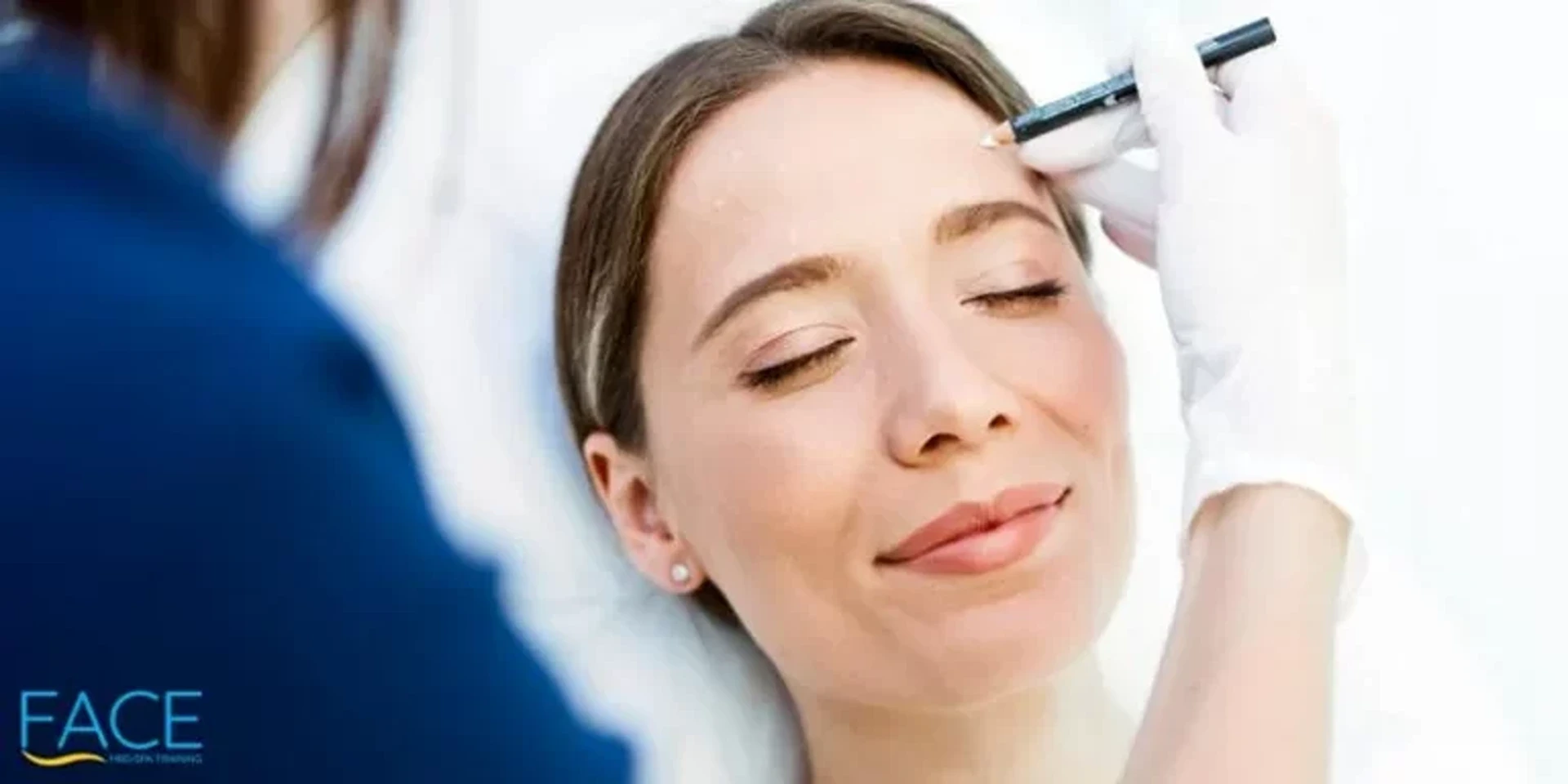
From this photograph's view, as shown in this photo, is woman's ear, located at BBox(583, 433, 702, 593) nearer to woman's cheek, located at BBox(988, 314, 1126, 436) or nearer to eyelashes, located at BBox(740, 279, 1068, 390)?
eyelashes, located at BBox(740, 279, 1068, 390)

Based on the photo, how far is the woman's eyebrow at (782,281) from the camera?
41.2 inches

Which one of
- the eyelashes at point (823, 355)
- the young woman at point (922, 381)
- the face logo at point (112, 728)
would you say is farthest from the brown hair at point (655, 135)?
the face logo at point (112, 728)

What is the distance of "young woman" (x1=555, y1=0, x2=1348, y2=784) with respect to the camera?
3.25ft

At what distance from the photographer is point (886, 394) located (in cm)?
103

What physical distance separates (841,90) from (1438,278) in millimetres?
485

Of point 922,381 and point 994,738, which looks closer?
point 922,381

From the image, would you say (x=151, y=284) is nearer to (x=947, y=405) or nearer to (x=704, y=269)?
(x=704, y=269)

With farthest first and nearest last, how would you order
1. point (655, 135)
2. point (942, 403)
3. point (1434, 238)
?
1. point (1434, 238)
2. point (655, 135)
3. point (942, 403)

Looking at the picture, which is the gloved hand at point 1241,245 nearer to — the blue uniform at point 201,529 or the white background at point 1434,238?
the white background at point 1434,238

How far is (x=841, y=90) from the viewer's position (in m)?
1.11

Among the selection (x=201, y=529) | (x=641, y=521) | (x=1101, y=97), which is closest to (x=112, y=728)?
(x=201, y=529)

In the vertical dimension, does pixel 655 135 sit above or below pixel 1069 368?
above

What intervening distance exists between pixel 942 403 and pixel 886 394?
43 millimetres

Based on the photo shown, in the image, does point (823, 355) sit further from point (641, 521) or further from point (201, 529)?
point (201, 529)
